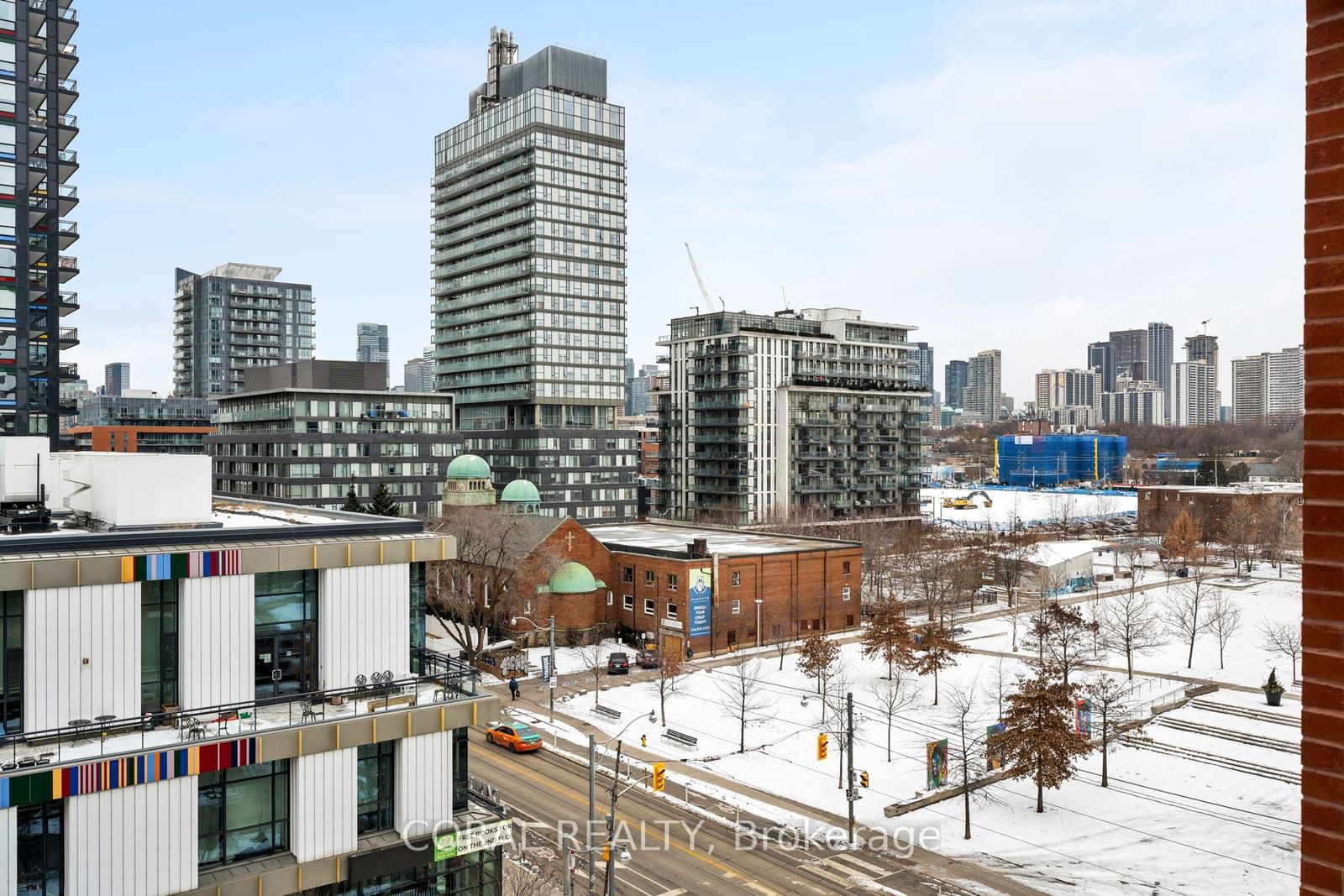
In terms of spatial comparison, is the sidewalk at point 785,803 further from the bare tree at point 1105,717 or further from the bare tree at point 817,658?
the bare tree at point 1105,717

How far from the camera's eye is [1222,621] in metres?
72.9

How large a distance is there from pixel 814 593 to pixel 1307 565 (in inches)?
2867

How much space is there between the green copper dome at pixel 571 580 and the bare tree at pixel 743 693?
509 inches

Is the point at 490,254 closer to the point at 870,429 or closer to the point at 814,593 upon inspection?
the point at 870,429

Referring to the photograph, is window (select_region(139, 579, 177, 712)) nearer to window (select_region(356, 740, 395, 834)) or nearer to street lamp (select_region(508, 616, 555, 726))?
window (select_region(356, 740, 395, 834))

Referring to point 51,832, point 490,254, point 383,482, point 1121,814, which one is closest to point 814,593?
point 1121,814

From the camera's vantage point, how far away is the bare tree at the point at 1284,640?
62938mm

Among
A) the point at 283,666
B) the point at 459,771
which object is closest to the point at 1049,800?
the point at 459,771

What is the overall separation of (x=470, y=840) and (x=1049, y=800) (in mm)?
28655

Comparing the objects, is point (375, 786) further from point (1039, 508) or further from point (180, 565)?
point (1039, 508)

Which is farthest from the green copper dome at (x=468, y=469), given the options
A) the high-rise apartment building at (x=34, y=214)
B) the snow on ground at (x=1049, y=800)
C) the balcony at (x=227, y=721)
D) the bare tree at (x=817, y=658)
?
the balcony at (x=227, y=721)

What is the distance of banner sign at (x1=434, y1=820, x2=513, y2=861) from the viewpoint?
78.1 feet

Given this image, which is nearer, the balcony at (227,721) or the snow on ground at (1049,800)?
the balcony at (227,721)

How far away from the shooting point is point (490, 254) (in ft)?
458
